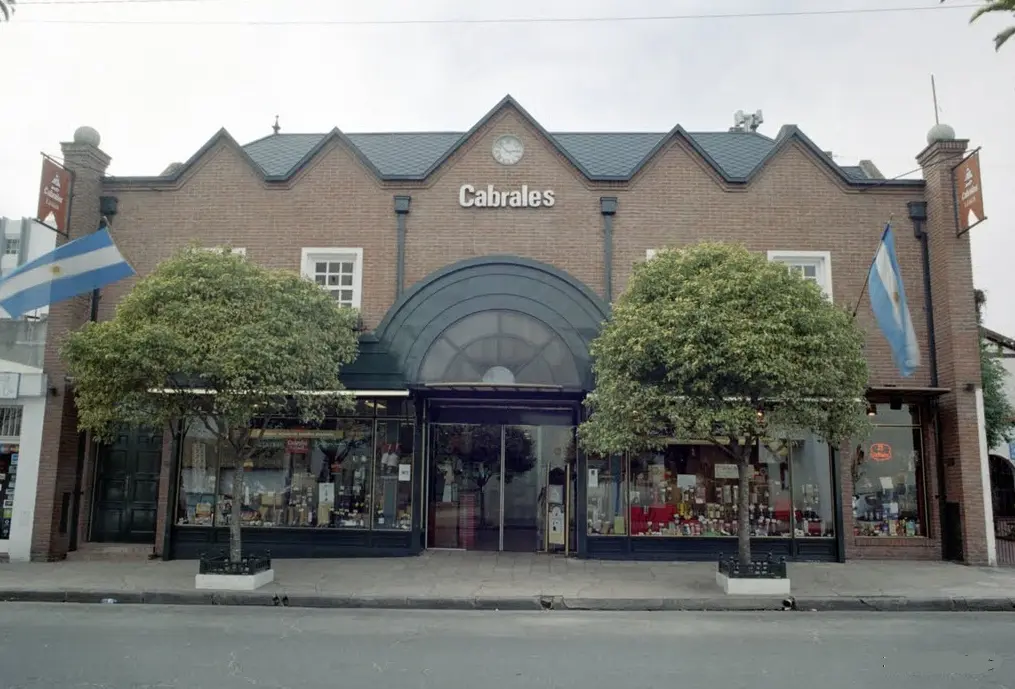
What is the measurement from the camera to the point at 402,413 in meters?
15.3

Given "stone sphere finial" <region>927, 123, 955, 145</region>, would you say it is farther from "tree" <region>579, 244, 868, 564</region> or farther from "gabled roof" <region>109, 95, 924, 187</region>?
"tree" <region>579, 244, 868, 564</region>

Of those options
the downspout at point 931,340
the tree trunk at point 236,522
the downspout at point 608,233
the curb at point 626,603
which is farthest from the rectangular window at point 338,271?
the downspout at point 931,340

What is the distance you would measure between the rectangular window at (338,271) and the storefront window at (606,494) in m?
5.63

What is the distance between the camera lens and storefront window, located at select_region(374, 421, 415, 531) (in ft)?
49.6

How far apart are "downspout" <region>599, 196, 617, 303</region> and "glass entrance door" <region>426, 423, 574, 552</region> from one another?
3045 millimetres

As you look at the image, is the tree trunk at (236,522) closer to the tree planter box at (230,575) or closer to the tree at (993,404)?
the tree planter box at (230,575)

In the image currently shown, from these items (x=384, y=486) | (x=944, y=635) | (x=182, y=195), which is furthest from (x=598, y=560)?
(x=182, y=195)

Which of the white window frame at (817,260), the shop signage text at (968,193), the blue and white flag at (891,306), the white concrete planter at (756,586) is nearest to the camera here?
the white concrete planter at (756,586)

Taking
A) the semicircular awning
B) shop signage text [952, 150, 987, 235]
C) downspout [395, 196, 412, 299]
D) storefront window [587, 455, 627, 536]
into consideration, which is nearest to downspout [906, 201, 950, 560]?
shop signage text [952, 150, 987, 235]

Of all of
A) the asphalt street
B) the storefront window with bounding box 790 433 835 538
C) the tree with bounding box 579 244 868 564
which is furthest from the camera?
the storefront window with bounding box 790 433 835 538

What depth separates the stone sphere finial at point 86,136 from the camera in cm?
1575

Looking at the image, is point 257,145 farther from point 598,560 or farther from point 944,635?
point 944,635

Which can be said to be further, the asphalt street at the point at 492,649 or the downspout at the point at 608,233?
the downspout at the point at 608,233

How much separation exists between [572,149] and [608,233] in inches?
153
